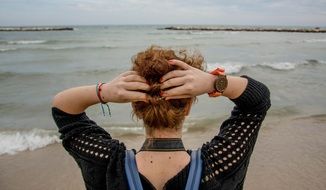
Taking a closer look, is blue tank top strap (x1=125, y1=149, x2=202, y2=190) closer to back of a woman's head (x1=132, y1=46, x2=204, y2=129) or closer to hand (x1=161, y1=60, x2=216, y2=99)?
back of a woman's head (x1=132, y1=46, x2=204, y2=129)

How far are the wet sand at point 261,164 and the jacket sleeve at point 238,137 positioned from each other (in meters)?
3.20

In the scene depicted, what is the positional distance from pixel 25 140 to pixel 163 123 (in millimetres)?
5445

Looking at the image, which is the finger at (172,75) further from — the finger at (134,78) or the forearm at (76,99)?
the forearm at (76,99)

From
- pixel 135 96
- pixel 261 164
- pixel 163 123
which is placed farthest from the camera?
pixel 261 164

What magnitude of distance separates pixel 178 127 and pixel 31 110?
7.72 meters

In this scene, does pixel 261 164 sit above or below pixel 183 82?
below

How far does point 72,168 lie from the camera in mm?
5160

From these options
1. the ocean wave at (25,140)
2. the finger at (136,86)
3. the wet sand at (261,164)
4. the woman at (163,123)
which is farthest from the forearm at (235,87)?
the ocean wave at (25,140)

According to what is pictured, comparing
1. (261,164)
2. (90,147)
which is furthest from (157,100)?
(261,164)

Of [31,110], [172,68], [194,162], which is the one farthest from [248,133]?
[31,110]

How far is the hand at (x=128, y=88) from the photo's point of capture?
1.34 metres

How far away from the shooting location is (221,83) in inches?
58.7

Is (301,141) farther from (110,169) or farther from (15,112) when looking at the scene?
(15,112)

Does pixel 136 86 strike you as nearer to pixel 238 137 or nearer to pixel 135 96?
pixel 135 96
